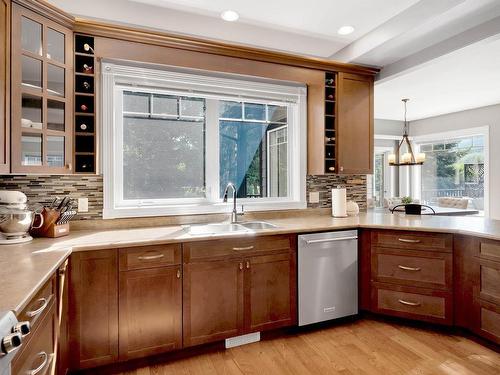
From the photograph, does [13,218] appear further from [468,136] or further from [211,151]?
[468,136]

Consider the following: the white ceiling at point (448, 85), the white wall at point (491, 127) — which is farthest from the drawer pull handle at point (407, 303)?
the white wall at point (491, 127)

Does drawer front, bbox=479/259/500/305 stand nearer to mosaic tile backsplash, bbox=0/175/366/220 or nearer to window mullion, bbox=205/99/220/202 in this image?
window mullion, bbox=205/99/220/202

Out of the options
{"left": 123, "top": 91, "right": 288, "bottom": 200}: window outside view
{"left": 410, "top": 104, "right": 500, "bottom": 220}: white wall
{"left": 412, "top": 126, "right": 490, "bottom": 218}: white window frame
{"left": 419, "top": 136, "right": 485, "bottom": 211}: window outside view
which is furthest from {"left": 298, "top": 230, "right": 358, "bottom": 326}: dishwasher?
{"left": 419, "top": 136, "right": 485, "bottom": 211}: window outside view

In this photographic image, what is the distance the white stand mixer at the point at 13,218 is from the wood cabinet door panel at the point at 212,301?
3.38 feet

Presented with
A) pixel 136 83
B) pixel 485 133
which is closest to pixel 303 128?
pixel 136 83

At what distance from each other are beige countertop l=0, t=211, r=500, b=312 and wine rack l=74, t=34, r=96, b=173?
54 centimetres

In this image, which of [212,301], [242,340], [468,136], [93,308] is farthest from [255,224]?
[468,136]

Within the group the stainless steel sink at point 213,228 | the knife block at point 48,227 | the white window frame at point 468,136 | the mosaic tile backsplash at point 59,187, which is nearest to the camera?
the knife block at point 48,227

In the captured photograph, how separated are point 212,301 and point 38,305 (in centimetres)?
114

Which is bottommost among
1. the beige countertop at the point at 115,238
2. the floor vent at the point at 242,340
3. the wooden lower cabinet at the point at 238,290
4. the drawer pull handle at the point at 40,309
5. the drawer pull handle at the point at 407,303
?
the floor vent at the point at 242,340

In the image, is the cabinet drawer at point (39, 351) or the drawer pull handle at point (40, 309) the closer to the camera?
the cabinet drawer at point (39, 351)

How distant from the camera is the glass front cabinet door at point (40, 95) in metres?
1.87

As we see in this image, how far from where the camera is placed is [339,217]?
312 centimetres

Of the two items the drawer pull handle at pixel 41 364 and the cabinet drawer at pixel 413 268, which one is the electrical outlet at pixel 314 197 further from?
the drawer pull handle at pixel 41 364
